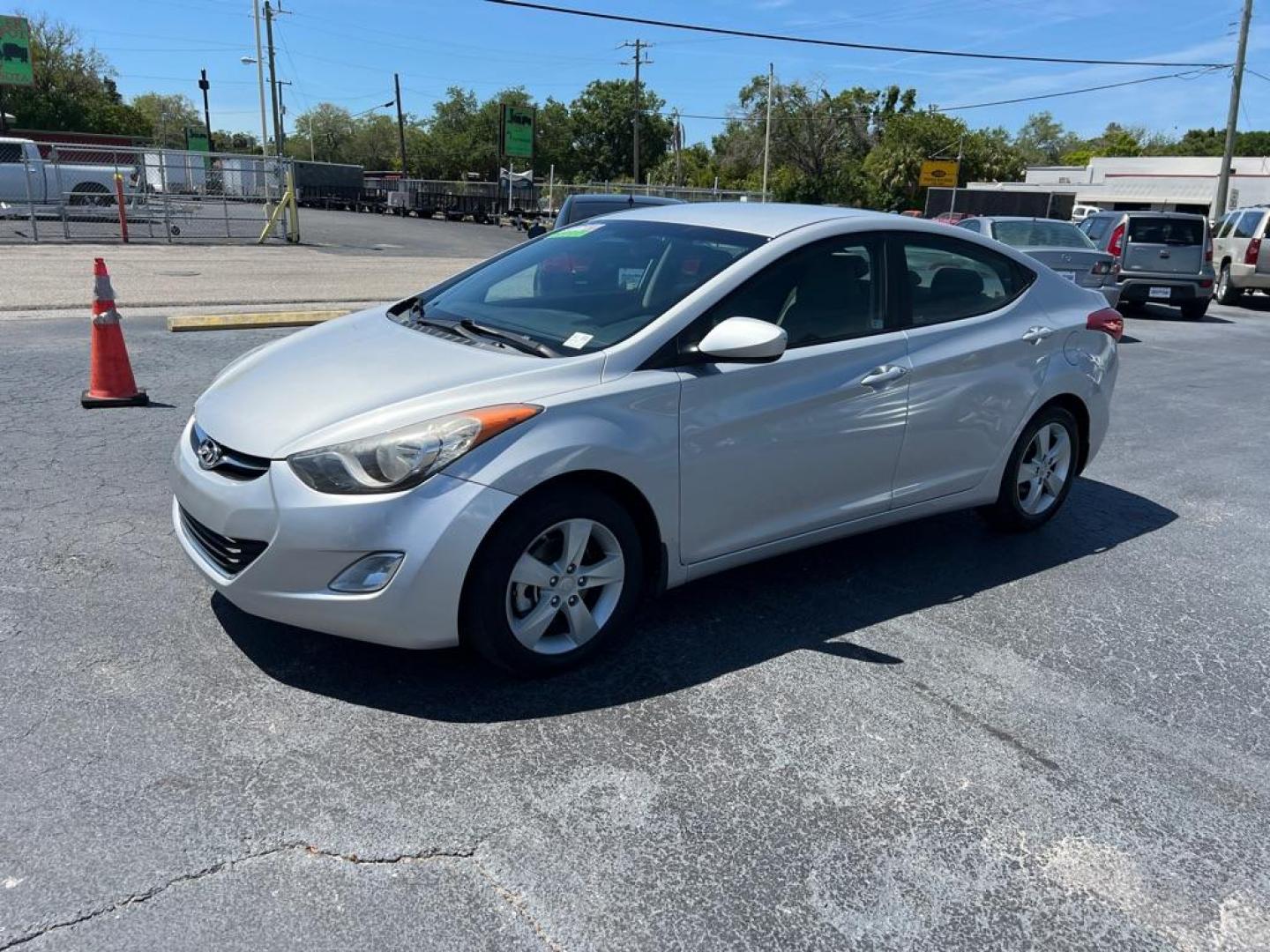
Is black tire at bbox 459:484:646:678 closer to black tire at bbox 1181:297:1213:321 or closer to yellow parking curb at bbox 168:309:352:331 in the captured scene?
yellow parking curb at bbox 168:309:352:331

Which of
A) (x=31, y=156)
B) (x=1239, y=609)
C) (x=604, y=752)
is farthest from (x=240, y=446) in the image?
(x=31, y=156)

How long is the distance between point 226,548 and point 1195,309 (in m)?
17.0

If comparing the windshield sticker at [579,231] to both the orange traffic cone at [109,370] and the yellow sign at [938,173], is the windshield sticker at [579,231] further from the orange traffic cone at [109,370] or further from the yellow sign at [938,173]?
the yellow sign at [938,173]

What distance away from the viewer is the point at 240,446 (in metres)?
3.34

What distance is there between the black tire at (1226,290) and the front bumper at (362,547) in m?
20.6

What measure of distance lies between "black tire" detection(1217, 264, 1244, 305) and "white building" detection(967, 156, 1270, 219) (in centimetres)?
3854

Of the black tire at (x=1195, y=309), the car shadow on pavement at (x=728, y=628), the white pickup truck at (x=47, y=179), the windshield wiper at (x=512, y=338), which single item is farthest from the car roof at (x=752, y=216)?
the white pickup truck at (x=47, y=179)

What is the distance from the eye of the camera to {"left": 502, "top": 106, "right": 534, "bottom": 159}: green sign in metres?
45.8

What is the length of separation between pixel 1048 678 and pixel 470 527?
2.23 m

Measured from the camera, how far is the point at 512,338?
3.81 m

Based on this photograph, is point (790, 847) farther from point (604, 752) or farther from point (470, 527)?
point (470, 527)

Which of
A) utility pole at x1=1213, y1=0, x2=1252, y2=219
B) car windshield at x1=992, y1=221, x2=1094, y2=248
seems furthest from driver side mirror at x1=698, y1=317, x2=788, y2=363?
utility pole at x1=1213, y1=0, x2=1252, y2=219

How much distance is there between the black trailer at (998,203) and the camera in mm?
44469

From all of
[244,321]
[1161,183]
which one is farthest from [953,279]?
[1161,183]
